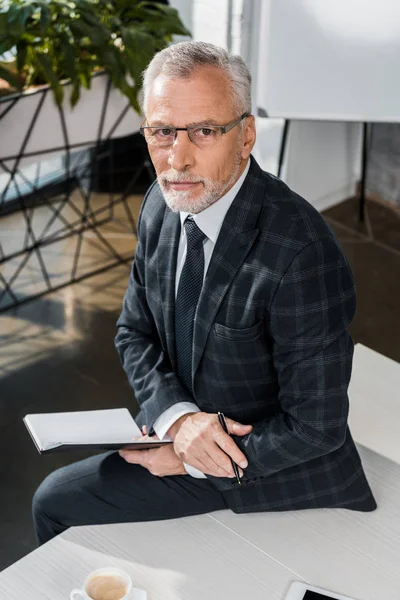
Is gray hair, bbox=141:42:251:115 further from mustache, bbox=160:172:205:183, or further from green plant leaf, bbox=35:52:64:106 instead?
green plant leaf, bbox=35:52:64:106

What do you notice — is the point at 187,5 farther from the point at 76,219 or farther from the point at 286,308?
the point at 286,308

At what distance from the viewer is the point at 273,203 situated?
1.78 metres

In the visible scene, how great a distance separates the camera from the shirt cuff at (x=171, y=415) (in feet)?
6.25

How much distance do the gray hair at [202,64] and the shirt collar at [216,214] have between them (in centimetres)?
16

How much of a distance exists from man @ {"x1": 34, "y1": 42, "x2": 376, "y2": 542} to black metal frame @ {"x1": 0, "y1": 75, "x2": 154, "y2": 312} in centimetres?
132

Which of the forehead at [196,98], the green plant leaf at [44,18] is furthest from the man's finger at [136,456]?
the green plant leaf at [44,18]

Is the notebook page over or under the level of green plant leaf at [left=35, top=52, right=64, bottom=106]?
under

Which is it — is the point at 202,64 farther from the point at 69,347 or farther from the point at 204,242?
the point at 69,347

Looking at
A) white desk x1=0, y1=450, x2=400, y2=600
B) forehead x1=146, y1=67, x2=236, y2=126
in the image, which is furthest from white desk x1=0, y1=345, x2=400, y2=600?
forehead x1=146, y1=67, x2=236, y2=126

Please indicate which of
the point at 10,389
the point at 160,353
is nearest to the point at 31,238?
the point at 10,389

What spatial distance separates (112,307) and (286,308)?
181cm

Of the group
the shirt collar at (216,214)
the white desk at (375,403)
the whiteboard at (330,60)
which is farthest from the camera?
the whiteboard at (330,60)

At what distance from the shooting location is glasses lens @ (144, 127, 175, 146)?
5.66 ft

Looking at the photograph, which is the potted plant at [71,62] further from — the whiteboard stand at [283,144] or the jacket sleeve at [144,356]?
the jacket sleeve at [144,356]
